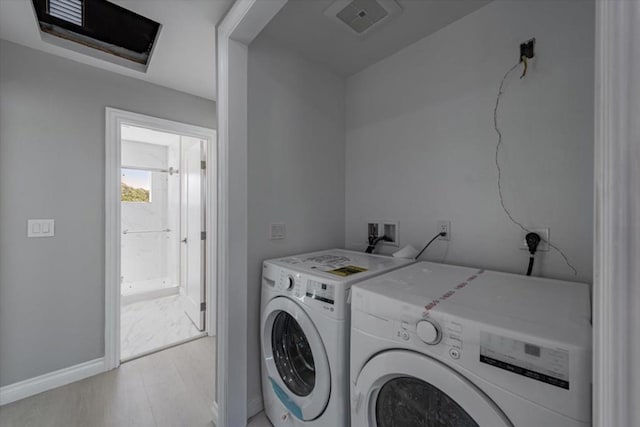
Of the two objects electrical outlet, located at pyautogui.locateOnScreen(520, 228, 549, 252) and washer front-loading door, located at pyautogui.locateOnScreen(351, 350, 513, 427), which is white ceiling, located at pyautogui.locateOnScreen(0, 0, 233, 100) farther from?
electrical outlet, located at pyautogui.locateOnScreen(520, 228, 549, 252)

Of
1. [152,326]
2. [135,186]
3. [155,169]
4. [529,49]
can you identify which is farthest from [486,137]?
[135,186]

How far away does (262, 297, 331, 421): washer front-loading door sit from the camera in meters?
1.11

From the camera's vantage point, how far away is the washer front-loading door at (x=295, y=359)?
1.11 m

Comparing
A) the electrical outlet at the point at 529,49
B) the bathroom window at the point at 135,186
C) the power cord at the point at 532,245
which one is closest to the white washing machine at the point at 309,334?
the power cord at the point at 532,245

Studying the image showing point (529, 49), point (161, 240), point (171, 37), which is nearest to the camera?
point (529, 49)

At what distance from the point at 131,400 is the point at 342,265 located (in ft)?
5.54

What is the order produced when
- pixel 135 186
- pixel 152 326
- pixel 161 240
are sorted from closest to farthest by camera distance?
pixel 152 326
pixel 135 186
pixel 161 240

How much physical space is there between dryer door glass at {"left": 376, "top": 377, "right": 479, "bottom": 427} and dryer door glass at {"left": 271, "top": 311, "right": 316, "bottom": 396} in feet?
1.59

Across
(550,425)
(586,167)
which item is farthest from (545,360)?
(586,167)

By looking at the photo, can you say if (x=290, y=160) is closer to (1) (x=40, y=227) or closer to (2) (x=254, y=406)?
(2) (x=254, y=406)

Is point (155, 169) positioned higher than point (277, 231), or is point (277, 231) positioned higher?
point (155, 169)

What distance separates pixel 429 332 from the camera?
2.44ft

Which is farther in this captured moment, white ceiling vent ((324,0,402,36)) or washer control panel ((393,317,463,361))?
white ceiling vent ((324,0,402,36))

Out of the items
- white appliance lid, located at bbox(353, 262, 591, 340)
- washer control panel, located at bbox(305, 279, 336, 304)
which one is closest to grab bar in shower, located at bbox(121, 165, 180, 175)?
washer control panel, located at bbox(305, 279, 336, 304)
